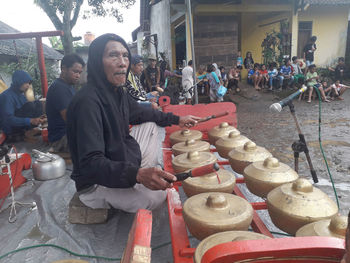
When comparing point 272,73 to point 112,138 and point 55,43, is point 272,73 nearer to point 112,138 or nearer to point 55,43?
point 112,138

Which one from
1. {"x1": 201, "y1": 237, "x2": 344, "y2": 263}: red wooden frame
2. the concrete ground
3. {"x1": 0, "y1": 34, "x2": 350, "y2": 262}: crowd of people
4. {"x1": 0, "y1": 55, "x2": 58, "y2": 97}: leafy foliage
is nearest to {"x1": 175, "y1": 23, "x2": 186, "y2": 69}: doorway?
the concrete ground

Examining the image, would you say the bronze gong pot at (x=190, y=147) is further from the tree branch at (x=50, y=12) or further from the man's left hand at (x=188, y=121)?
the tree branch at (x=50, y=12)

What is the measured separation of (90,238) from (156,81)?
5.33 metres

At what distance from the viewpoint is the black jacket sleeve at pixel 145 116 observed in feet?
8.19

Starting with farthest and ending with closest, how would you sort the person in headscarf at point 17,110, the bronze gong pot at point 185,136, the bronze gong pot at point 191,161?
1. the person in headscarf at point 17,110
2. the bronze gong pot at point 185,136
3. the bronze gong pot at point 191,161

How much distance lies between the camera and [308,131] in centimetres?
499

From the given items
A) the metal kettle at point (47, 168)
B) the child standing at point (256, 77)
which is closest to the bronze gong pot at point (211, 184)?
the metal kettle at point (47, 168)

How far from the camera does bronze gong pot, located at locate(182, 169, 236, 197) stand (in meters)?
1.66

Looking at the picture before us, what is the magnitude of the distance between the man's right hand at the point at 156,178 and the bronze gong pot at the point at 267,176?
68cm

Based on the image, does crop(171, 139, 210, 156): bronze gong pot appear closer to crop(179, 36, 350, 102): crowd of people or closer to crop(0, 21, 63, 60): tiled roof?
crop(179, 36, 350, 102): crowd of people

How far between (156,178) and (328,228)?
828 millimetres

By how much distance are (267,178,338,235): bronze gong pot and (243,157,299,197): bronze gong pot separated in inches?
7.5

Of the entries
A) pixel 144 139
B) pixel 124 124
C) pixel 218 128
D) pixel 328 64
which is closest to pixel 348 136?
pixel 218 128

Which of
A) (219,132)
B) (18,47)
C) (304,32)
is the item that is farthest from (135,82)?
(304,32)
